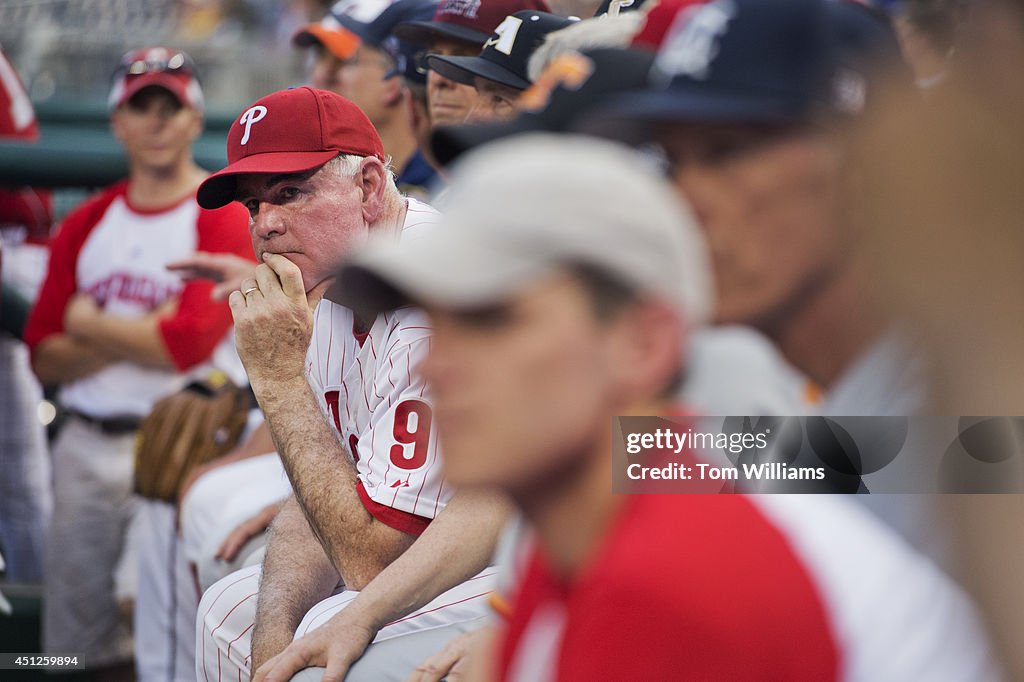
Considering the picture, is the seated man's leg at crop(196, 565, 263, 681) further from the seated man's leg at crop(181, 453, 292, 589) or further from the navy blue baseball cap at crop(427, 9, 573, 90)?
the navy blue baseball cap at crop(427, 9, 573, 90)

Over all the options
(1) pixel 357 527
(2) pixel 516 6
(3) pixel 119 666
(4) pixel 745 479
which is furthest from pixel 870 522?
(3) pixel 119 666

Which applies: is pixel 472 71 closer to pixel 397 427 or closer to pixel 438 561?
pixel 397 427

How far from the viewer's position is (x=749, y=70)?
1.13 metres

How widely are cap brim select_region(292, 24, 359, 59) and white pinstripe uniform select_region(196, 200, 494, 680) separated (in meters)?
1.54

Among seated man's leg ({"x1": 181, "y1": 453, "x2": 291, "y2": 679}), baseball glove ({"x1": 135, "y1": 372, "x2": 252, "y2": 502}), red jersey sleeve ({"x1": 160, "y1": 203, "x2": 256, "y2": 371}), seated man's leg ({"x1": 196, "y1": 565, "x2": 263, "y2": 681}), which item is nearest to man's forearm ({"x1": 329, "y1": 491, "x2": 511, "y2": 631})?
seated man's leg ({"x1": 196, "y1": 565, "x2": 263, "y2": 681})

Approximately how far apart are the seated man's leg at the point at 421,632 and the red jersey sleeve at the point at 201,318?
1.57 m

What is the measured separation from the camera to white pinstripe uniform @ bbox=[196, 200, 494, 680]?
1953mm

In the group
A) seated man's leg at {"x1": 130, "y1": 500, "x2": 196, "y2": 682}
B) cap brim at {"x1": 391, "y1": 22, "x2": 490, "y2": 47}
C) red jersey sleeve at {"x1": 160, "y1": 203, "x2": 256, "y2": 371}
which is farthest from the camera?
red jersey sleeve at {"x1": 160, "y1": 203, "x2": 256, "y2": 371}

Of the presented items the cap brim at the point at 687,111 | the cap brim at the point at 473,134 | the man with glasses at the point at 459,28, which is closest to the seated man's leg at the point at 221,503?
the man with glasses at the point at 459,28

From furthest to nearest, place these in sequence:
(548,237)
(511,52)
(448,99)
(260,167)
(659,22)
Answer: (448,99) < (511,52) < (260,167) < (659,22) < (548,237)

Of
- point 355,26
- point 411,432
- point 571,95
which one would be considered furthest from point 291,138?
point 355,26

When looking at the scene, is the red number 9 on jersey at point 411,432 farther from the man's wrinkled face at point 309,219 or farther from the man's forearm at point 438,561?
the man's wrinkled face at point 309,219

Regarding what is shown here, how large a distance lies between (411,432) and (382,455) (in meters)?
0.06

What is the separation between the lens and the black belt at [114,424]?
11.8 ft
